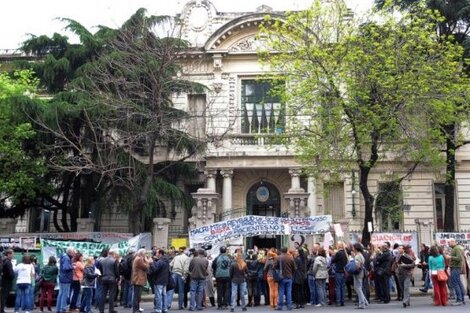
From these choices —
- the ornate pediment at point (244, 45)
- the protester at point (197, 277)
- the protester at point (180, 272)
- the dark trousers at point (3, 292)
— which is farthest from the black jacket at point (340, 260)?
the ornate pediment at point (244, 45)

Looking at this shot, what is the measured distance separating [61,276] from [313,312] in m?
6.81

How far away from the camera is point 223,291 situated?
1521cm

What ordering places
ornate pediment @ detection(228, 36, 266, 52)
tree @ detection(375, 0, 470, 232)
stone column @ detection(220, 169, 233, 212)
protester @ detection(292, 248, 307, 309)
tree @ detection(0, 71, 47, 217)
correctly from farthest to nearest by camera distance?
ornate pediment @ detection(228, 36, 266, 52) → stone column @ detection(220, 169, 233, 212) → tree @ detection(375, 0, 470, 232) → tree @ detection(0, 71, 47, 217) → protester @ detection(292, 248, 307, 309)

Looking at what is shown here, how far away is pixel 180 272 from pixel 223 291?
140 centimetres

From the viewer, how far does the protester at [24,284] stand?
45.8ft

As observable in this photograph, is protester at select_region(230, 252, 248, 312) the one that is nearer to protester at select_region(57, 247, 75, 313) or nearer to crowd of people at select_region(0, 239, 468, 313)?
crowd of people at select_region(0, 239, 468, 313)

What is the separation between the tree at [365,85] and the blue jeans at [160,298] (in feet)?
28.4

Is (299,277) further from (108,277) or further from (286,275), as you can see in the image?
(108,277)

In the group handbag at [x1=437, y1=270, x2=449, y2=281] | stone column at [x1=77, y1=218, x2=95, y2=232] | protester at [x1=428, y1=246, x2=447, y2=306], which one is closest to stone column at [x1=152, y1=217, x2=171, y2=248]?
stone column at [x1=77, y1=218, x2=95, y2=232]

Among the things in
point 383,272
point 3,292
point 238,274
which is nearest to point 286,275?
point 238,274

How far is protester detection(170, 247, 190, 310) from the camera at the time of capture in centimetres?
1536

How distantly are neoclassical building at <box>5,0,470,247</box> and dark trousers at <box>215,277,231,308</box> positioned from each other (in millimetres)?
10652

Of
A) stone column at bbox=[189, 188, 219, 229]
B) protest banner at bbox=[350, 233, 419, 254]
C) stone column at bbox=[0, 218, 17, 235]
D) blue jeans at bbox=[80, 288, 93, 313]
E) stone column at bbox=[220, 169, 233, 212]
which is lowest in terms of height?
blue jeans at bbox=[80, 288, 93, 313]

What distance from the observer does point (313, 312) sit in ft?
44.1
